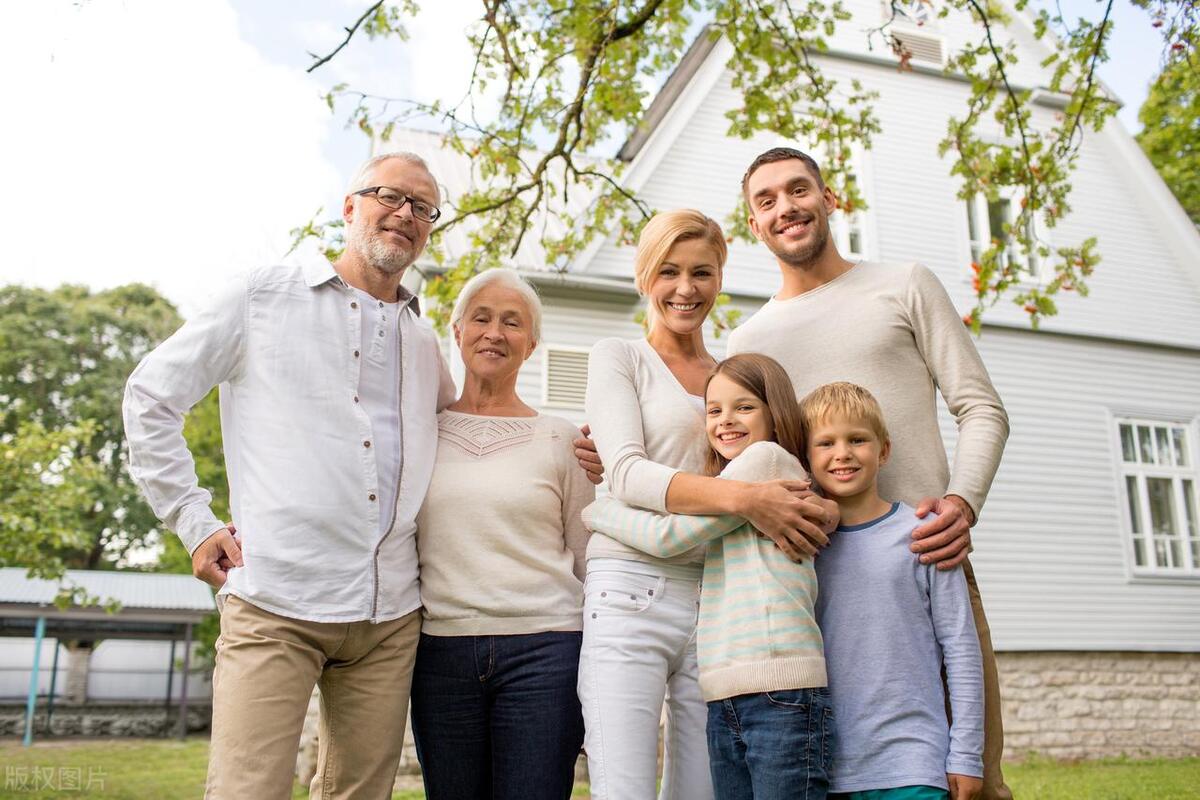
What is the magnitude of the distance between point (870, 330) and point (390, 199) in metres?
1.43

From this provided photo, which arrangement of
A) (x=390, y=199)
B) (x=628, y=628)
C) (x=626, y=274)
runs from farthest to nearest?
(x=626, y=274) → (x=390, y=199) → (x=628, y=628)

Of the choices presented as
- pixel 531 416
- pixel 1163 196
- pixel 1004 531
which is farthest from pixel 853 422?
pixel 1163 196

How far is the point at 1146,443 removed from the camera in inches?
497

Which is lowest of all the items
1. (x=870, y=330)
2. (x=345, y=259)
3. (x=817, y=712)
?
(x=817, y=712)

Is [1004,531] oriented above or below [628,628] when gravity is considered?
above

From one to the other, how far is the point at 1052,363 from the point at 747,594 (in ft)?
37.5

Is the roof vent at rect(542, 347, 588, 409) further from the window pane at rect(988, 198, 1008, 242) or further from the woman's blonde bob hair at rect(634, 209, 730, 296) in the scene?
the woman's blonde bob hair at rect(634, 209, 730, 296)

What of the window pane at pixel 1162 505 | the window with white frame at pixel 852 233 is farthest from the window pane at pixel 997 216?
the window pane at pixel 1162 505

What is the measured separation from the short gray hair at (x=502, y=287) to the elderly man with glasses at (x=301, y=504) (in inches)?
11.6

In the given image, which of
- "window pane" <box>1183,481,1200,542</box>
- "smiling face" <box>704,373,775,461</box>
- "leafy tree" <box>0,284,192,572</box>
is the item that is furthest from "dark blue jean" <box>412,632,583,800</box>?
"leafy tree" <box>0,284,192,572</box>

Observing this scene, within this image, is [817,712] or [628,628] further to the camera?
[628,628]

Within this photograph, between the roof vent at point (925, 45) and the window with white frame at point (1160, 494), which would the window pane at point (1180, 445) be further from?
the roof vent at point (925, 45)

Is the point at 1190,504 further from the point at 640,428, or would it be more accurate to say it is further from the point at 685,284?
the point at 640,428

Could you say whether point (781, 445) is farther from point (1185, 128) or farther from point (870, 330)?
point (1185, 128)
